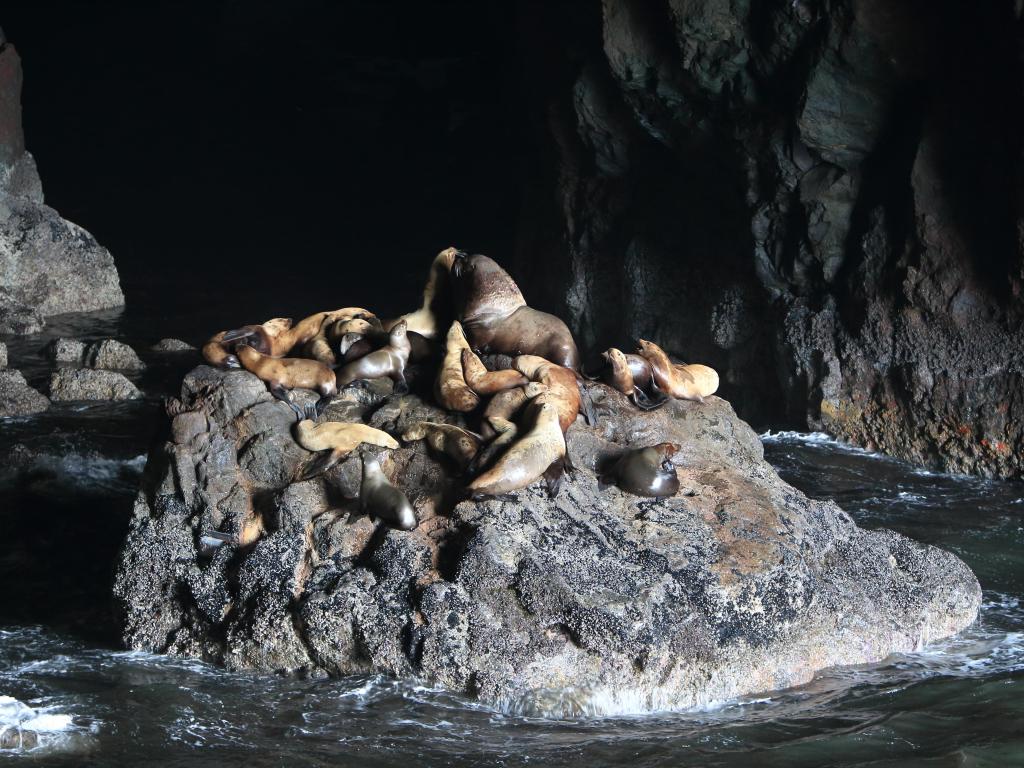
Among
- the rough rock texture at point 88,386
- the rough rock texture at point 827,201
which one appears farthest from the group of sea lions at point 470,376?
the rough rock texture at point 88,386

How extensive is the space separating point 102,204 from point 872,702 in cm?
2319

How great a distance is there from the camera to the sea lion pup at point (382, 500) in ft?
15.5

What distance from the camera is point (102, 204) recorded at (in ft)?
80.1

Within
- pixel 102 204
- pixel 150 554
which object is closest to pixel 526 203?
pixel 150 554

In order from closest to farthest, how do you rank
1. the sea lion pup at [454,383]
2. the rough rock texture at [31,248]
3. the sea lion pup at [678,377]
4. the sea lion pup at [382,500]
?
the sea lion pup at [382,500] < the sea lion pup at [454,383] < the sea lion pup at [678,377] < the rough rock texture at [31,248]

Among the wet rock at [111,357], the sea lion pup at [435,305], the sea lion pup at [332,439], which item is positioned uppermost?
the wet rock at [111,357]

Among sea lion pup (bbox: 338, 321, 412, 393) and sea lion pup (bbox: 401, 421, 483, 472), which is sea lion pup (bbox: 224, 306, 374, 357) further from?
sea lion pup (bbox: 401, 421, 483, 472)

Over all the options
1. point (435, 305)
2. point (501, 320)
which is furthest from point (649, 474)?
point (435, 305)

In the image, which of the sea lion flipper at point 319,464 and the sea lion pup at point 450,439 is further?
the sea lion flipper at point 319,464

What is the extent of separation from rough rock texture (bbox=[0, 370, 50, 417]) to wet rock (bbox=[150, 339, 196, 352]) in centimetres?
257

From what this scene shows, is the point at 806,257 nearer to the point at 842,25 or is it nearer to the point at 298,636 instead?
the point at 842,25

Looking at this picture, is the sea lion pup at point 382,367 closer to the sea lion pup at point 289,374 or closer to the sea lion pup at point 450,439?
the sea lion pup at point 289,374

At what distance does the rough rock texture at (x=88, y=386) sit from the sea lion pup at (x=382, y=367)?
572cm

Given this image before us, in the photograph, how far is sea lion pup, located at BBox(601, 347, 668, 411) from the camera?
563cm
